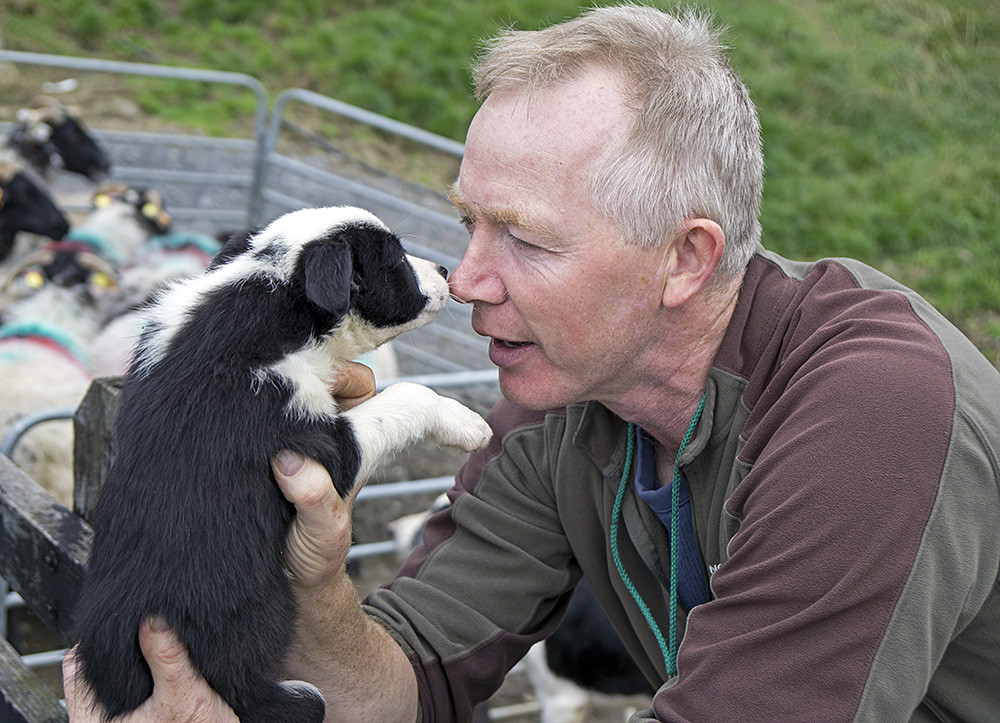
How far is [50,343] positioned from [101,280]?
908 mm

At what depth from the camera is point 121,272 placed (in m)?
6.22

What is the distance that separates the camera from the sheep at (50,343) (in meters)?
4.38

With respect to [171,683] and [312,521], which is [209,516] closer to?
[312,521]

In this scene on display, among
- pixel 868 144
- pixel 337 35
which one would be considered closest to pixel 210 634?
pixel 868 144

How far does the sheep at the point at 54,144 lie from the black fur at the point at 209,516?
5944 mm

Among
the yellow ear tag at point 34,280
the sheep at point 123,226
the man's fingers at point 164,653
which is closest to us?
the man's fingers at point 164,653

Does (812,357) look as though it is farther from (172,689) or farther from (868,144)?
(868,144)

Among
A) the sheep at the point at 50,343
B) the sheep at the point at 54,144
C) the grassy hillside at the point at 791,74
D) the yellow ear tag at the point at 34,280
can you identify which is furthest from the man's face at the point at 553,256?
the grassy hillside at the point at 791,74

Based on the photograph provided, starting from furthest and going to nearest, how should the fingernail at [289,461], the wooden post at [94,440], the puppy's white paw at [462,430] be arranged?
the puppy's white paw at [462,430] < the wooden post at [94,440] < the fingernail at [289,461]

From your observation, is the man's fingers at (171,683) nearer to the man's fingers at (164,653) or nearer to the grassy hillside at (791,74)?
the man's fingers at (164,653)

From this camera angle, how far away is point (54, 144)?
7.45 metres

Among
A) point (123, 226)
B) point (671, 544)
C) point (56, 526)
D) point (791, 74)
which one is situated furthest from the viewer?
point (791, 74)

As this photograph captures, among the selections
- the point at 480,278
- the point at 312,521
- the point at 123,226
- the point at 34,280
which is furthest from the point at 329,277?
the point at 123,226

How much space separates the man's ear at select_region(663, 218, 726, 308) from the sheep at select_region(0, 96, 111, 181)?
21.1 ft
